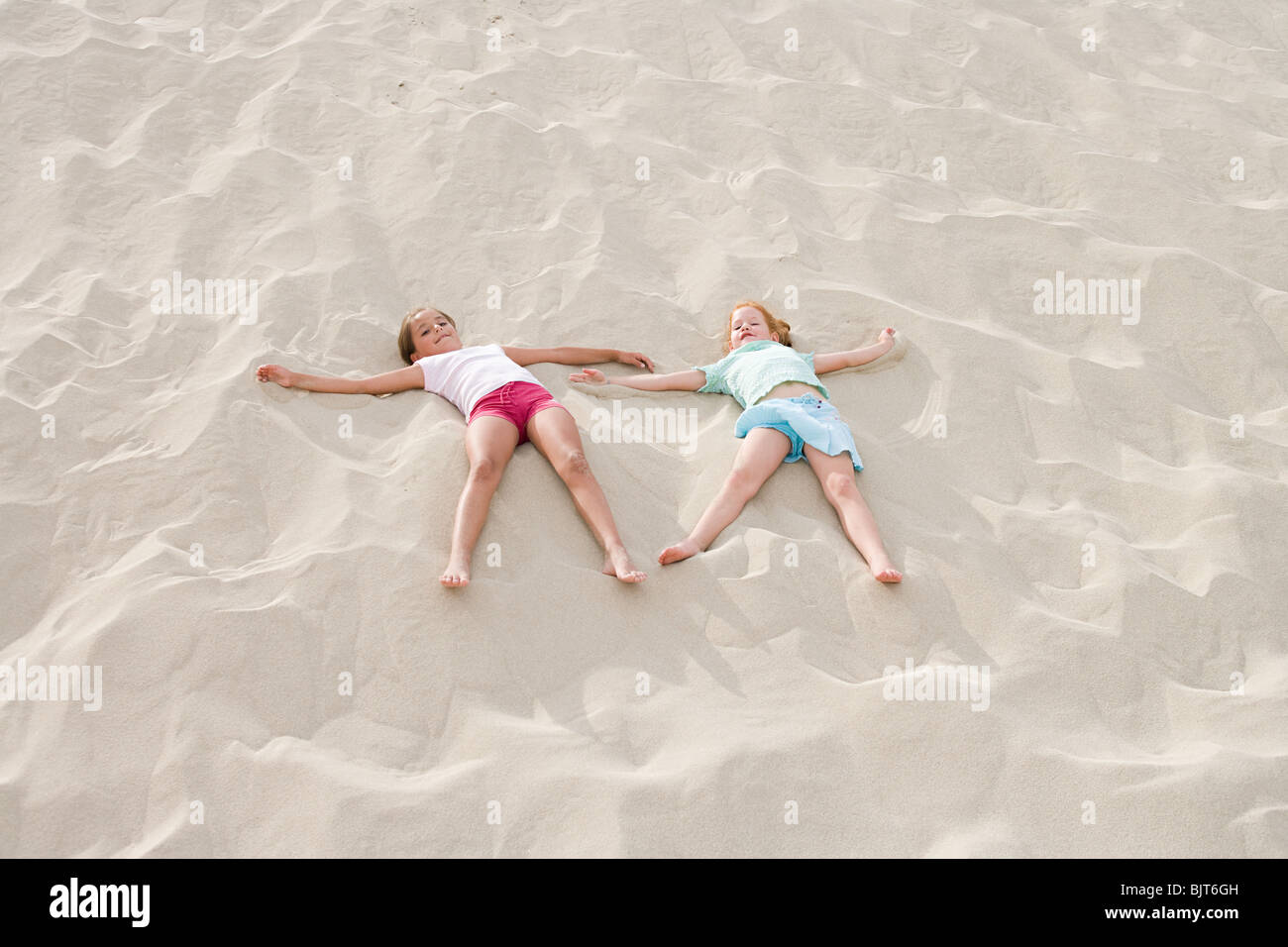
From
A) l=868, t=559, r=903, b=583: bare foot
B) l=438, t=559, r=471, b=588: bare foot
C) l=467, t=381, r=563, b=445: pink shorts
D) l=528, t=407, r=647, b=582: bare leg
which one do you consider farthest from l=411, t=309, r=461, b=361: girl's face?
l=868, t=559, r=903, b=583: bare foot

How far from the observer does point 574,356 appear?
394 centimetres

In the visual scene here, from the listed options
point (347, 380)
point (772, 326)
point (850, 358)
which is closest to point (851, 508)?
point (850, 358)

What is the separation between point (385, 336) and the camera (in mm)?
3990

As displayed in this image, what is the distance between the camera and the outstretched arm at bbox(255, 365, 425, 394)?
360cm

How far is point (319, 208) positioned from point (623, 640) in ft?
8.11

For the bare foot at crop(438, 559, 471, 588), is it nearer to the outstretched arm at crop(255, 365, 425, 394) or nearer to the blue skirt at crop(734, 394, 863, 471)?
the outstretched arm at crop(255, 365, 425, 394)

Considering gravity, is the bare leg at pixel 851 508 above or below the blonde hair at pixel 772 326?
below

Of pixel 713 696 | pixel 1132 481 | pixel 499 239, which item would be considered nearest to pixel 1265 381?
pixel 1132 481

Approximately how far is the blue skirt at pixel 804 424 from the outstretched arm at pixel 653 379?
32 cm

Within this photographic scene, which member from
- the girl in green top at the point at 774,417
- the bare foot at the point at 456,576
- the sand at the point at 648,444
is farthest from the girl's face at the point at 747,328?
the bare foot at the point at 456,576

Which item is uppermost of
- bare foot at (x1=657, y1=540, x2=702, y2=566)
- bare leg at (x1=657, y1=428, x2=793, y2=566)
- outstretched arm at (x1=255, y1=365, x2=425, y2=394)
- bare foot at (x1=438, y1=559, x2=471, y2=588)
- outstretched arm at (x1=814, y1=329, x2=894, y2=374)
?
outstretched arm at (x1=814, y1=329, x2=894, y2=374)

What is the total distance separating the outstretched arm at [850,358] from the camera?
13.0 ft

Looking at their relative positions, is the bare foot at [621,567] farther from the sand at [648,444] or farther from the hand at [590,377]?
the hand at [590,377]

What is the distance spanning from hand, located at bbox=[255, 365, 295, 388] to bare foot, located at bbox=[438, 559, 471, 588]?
3.41ft
